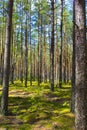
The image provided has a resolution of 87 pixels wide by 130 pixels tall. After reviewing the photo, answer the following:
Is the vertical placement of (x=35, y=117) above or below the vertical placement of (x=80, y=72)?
below

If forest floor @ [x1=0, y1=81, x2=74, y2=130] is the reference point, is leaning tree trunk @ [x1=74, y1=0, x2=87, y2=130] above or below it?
above

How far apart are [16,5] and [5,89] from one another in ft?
76.7

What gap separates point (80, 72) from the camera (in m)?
7.10

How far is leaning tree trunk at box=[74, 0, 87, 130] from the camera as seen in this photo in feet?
23.0

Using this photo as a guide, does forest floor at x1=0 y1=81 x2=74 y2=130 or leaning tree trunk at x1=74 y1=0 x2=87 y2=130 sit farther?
forest floor at x1=0 y1=81 x2=74 y2=130

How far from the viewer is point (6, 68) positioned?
42.0ft

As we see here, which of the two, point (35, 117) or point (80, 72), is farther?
point (35, 117)

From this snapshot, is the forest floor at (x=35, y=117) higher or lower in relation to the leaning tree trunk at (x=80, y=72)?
lower

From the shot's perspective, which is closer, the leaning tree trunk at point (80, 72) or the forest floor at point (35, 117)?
the leaning tree trunk at point (80, 72)

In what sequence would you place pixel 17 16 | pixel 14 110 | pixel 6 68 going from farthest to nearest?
pixel 17 16
pixel 14 110
pixel 6 68

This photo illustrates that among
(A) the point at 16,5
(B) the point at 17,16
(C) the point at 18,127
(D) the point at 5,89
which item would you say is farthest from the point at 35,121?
(A) the point at 16,5

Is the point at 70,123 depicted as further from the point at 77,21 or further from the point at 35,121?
the point at 77,21

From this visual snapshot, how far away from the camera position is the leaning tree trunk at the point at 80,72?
7.00m

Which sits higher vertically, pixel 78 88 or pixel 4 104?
pixel 78 88
